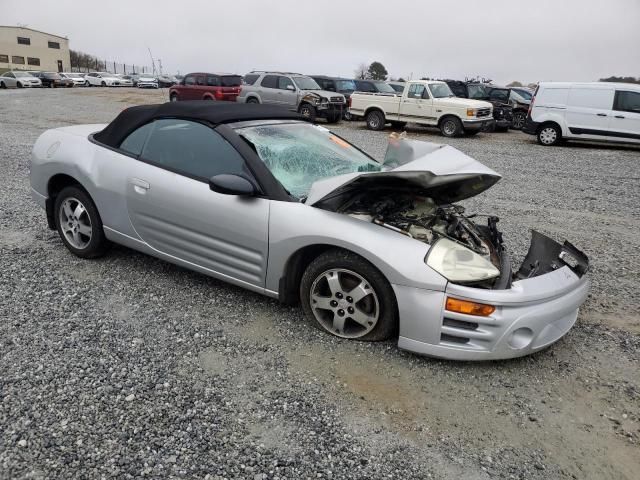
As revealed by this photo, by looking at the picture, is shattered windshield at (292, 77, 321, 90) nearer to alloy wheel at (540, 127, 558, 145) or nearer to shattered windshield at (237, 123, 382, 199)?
alloy wheel at (540, 127, 558, 145)

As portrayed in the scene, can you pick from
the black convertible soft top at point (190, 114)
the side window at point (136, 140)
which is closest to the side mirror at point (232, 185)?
the black convertible soft top at point (190, 114)

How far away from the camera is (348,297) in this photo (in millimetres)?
3043

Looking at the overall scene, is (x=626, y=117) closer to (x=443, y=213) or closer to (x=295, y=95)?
(x=295, y=95)

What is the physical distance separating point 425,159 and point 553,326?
130cm

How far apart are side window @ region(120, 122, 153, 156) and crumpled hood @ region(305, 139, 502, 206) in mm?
1561

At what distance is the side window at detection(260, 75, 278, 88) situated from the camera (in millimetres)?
17609

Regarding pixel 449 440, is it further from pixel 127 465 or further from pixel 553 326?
pixel 127 465

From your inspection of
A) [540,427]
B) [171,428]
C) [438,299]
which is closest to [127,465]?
[171,428]

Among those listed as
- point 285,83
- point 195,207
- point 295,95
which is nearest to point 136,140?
point 195,207

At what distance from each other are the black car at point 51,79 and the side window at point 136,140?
39723 millimetres

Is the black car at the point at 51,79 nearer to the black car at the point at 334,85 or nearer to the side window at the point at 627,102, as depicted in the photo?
the black car at the point at 334,85

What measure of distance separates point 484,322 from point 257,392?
131 cm

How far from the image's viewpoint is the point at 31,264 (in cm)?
413

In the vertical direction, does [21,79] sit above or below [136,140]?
above
